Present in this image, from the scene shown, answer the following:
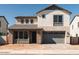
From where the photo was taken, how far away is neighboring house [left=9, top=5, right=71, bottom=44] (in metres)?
5.54

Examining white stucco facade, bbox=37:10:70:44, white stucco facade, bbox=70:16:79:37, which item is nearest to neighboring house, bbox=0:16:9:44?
white stucco facade, bbox=37:10:70:44

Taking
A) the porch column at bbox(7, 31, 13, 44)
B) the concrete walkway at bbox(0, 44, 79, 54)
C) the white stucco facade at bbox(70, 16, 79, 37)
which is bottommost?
the concrete walkway at bbox(0, 44, 79, 54)

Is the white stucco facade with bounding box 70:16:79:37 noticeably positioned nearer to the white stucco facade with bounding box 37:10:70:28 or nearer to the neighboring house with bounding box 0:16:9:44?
the white stucco facade with bounding box 37:10:70:28

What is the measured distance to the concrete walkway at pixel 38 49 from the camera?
5568 millimetres

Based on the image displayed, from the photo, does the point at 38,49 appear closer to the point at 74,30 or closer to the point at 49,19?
the point at 49,19

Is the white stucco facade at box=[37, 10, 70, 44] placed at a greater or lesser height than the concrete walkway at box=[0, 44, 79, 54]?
greater

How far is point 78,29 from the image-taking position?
5.53 meters

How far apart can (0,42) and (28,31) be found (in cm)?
53

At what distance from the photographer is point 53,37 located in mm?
5668

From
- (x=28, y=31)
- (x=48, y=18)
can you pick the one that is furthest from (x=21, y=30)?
(x=48, y=18)

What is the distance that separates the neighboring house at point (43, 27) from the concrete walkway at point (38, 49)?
0.07 m

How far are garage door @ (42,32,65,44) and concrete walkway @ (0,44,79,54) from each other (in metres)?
0.07

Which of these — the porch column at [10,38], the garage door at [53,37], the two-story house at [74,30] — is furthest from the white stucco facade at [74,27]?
the porch column at [10,38]
